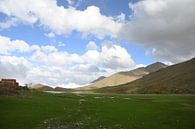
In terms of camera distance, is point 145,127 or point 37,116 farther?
point 37,116

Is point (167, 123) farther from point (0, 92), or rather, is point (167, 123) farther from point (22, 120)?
point (0, 92)

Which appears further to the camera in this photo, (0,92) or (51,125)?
(0,92)

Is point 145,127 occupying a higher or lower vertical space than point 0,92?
lower

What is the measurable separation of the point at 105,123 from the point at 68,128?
18.9 feet

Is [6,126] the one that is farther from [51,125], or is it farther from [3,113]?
[3,113]

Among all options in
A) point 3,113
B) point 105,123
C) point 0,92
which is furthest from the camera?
point 0,92

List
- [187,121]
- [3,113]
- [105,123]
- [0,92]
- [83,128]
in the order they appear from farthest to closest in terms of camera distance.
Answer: [0,92]
[3,113]
[187,121]
[105,123]
[83,128]

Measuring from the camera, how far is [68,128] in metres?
35.1

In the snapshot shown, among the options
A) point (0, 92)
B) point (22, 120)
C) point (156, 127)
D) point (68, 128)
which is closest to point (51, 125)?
point (68, 128)

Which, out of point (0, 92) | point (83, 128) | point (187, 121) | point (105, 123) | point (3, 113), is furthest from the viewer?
point (0, 92)

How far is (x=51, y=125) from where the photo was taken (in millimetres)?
36938

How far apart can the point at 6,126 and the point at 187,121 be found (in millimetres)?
21211

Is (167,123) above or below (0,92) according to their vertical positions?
below

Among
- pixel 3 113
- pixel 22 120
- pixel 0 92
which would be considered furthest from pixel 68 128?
pixel 0 92
